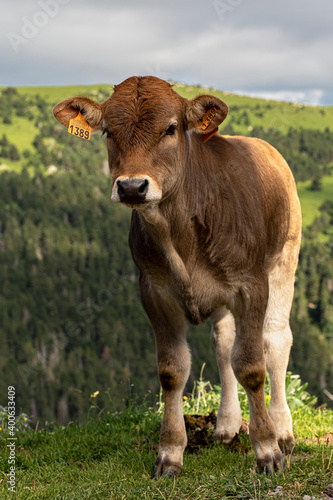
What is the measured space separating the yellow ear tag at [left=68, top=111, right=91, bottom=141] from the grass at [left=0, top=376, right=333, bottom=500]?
10.6 feet

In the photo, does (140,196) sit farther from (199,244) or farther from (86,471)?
(86,471)

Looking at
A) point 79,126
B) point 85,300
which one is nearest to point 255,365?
point 79,126

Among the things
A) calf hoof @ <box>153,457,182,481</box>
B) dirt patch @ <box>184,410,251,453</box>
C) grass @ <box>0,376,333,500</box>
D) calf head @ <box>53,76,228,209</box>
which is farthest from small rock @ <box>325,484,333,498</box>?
calf head @ <box>53,76,228,209</box>

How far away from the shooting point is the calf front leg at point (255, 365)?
6219 millimetres

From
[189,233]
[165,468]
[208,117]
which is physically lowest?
[165,468]

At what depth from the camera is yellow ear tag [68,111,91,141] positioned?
597 centimetres

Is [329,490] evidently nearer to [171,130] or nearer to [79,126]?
[171,130]

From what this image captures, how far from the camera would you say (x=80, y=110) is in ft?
19.7

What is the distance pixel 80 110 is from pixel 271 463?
12.7 ft

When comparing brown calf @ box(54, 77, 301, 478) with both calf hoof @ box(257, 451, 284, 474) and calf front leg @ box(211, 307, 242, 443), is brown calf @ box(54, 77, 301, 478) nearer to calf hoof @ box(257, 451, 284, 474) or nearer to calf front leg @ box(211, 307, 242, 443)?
calf hoof @ box(257, 451, 284, 474)

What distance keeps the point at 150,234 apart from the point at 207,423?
284 cm

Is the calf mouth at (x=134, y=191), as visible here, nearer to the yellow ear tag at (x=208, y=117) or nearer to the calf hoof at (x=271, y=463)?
the yellow ear tag at (x=208, y=117)

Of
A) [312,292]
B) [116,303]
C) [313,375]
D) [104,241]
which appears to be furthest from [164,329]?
[104,241]

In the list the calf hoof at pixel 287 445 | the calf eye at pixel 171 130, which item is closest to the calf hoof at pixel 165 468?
the calf hoof at pixel 287 445
